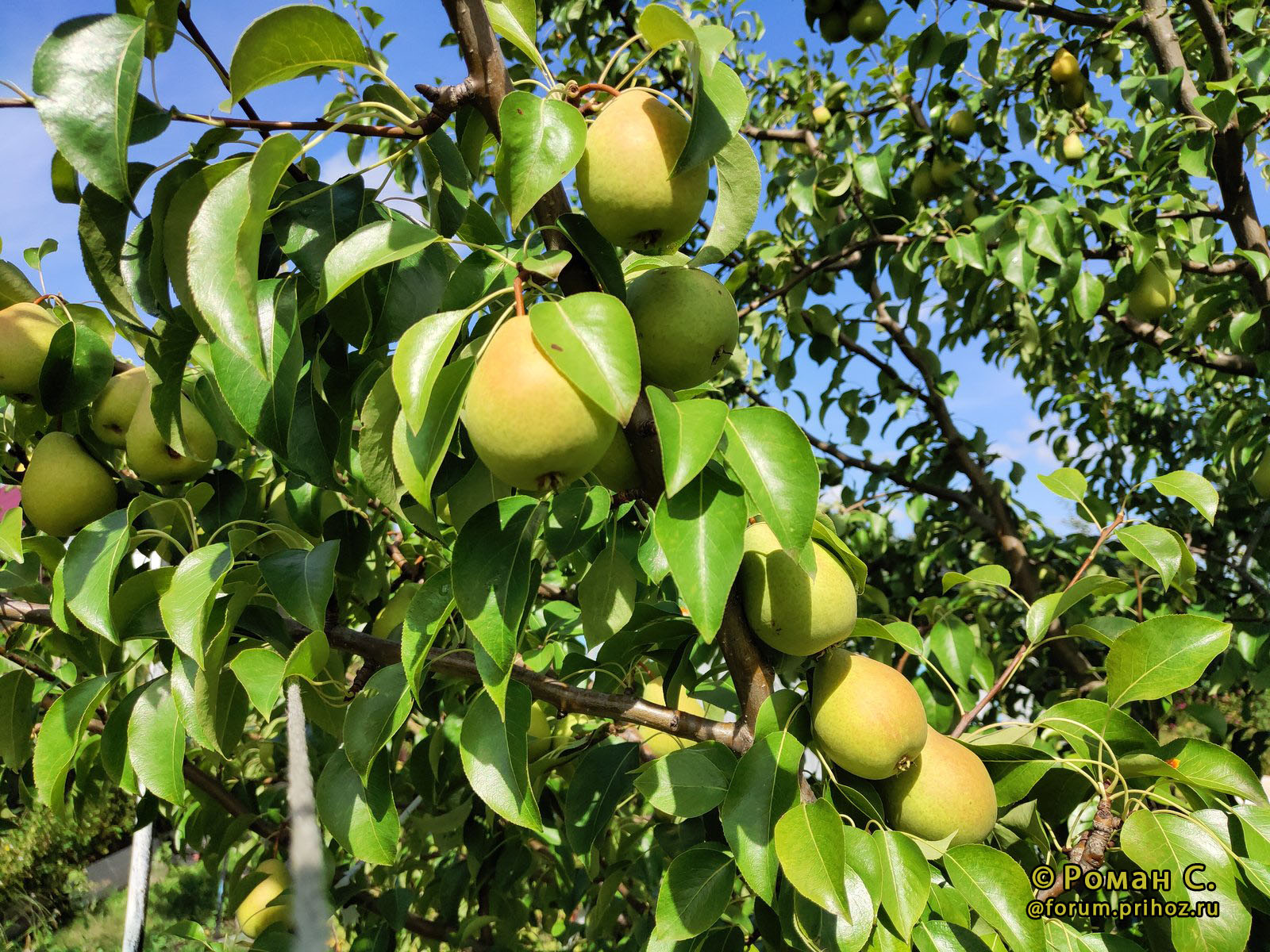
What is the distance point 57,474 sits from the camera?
1333mm

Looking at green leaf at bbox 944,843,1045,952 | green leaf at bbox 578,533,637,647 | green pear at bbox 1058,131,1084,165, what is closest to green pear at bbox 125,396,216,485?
green leaf at bbox 578,533,637,647

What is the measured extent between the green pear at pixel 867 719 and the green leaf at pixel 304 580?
1.84 feet

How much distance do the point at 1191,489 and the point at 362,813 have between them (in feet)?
4.08

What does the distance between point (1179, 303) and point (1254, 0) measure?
3.15 ft

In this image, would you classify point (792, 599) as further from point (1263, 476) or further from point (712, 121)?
point (1263, 476)

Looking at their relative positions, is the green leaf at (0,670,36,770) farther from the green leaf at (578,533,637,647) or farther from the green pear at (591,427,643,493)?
the green pear at (591,427,643,493)

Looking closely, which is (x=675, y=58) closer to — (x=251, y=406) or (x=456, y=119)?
(x=456, y=119)

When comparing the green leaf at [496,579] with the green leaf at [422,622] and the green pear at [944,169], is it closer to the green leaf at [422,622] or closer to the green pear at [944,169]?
the green leaf at [422,622]

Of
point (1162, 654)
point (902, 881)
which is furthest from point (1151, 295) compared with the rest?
point (902, 881)

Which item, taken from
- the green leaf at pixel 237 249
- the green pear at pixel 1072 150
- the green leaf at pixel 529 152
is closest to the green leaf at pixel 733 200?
the green leaf at pixel 529 152

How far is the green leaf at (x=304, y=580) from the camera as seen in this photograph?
97 centimetres

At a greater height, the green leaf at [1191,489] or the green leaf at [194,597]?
the green leaf at [194,597]

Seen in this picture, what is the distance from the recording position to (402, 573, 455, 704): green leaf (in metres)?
0.87

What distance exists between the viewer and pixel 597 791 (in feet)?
3.91
